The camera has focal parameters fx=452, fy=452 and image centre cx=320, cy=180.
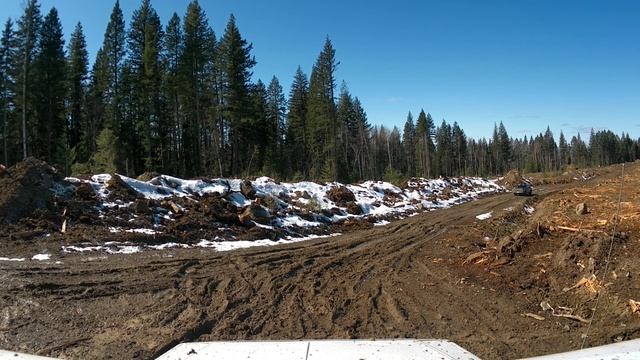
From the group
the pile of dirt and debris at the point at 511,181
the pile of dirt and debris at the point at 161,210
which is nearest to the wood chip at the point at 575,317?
the pile of dirt and debris at the point at 161,210

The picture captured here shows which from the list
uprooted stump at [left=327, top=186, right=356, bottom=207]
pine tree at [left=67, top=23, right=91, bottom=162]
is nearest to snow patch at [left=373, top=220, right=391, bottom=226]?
uprooted stump at [left=327, top=186, right=356, bottom=207]

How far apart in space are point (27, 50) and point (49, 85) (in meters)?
6.33

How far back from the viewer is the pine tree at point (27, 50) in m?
36.1

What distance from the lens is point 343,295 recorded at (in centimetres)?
764

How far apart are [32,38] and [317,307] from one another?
40.0 metres

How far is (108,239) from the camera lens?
40.0ft

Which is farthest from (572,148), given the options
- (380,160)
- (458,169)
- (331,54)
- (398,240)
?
(398,240)

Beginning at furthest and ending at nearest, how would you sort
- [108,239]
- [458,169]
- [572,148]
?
[572,148]
[458,169]
[108,239]

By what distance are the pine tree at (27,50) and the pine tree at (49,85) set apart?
201cm

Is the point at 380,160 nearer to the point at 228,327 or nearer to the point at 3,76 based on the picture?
the point at 3,76

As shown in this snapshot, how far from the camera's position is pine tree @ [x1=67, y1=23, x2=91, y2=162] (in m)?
48.6

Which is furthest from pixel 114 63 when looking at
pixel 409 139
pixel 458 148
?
pixel 458 148

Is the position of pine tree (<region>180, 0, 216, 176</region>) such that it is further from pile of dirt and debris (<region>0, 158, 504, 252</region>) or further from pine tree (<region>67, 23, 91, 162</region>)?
pile of dirt and debris (<region>0, 158, 504, 252</region>)

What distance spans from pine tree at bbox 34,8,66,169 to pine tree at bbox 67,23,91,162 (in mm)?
4309
